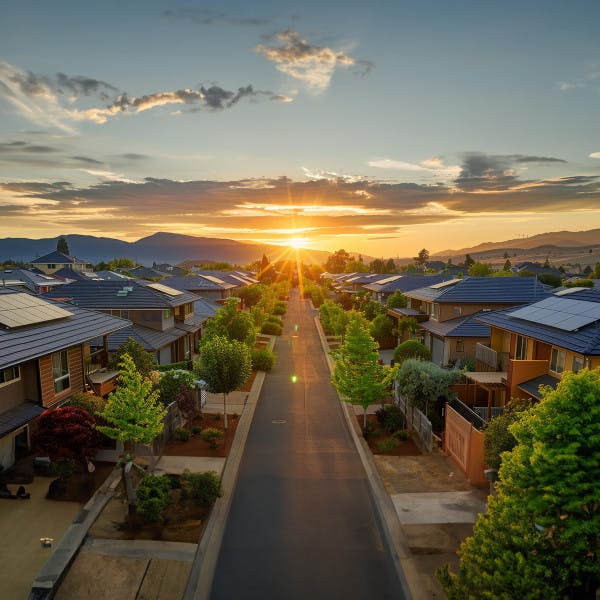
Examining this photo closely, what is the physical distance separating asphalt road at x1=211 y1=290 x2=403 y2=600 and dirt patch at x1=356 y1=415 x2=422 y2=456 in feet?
3.61

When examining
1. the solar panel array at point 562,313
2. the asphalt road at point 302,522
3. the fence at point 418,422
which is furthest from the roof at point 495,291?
the asphalt road at point 302,522

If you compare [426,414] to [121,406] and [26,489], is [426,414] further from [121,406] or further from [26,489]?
[26,489]

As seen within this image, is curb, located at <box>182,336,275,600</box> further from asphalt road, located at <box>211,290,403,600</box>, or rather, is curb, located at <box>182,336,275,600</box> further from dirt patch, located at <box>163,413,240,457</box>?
dirt patch, located at <box>163,413,240,457</box>

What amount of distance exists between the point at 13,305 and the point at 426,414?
840 inches

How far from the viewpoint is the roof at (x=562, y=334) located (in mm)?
16766

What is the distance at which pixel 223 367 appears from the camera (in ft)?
77.1

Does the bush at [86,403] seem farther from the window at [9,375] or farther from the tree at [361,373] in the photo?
the tree at [361,373]

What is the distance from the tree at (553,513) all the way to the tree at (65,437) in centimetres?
1310

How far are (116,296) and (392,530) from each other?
2942 centimetres

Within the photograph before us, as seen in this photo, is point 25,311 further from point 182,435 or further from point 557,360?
point 557,360

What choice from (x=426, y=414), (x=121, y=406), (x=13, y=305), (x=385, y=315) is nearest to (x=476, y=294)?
(x=385, y=315)

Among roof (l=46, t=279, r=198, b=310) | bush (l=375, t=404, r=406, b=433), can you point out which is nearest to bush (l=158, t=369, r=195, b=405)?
bush (l=375, t=404, r=406, b=433)

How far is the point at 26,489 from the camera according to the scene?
53.7 feet

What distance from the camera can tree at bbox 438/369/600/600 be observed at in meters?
7.62
